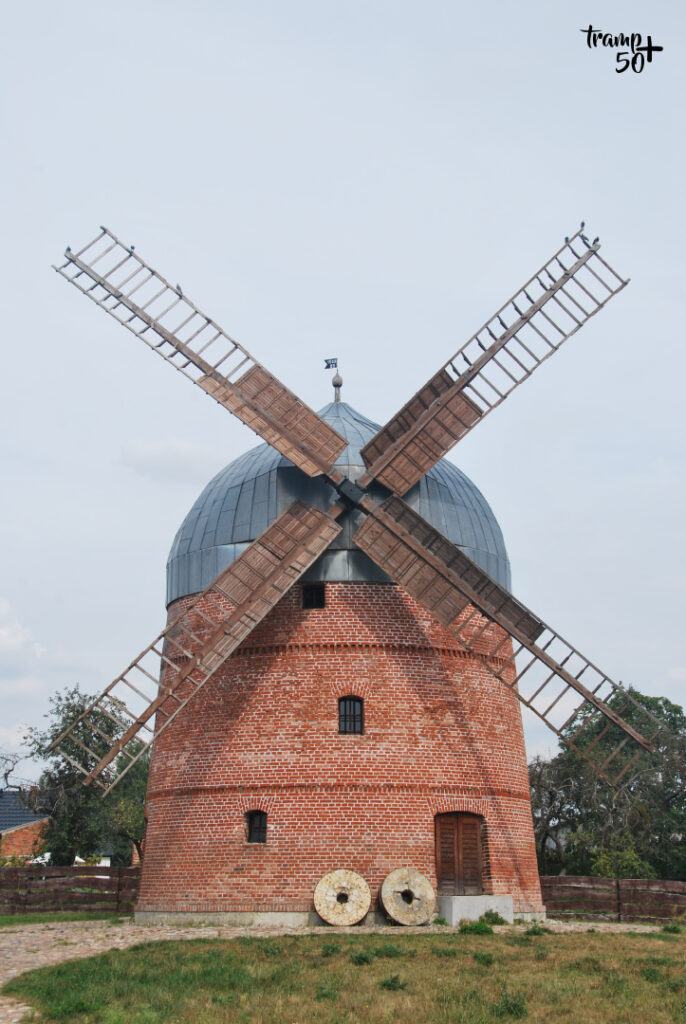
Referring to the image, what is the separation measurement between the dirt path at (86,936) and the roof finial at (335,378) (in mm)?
11888

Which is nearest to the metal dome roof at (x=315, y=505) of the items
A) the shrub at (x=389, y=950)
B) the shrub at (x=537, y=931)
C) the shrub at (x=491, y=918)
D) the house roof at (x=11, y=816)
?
the shrub at (x=491, y=918)

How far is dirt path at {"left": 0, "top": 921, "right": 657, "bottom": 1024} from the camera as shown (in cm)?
1297

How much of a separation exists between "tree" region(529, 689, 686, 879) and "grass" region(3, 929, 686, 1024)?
1898 centimetres

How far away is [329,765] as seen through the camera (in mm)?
17328

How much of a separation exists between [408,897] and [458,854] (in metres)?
1.55

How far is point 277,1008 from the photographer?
9.30m

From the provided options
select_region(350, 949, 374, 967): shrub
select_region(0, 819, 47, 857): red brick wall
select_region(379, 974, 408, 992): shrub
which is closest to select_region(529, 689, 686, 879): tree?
select_region(350, 949, 374, 967): shrub

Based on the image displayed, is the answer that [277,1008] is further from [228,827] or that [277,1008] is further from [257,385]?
[257,385]

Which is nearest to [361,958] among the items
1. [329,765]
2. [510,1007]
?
[510,1007]

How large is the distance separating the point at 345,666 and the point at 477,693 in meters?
2.87

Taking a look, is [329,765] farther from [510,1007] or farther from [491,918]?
[510,1007]

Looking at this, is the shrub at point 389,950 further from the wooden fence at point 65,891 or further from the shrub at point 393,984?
the wooden fence at point 65,891

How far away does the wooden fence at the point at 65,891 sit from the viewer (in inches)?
869

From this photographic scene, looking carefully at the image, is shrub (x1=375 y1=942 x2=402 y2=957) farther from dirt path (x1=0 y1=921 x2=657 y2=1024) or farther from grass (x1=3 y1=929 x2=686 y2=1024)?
dirt path (x1=0 y1=921 x2=657 y2=1024)
